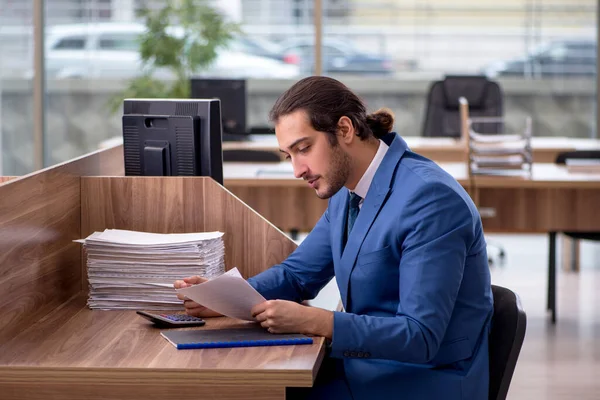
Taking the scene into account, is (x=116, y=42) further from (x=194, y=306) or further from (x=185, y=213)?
(x=194, y=306)

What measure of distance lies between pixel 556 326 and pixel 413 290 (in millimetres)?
3295

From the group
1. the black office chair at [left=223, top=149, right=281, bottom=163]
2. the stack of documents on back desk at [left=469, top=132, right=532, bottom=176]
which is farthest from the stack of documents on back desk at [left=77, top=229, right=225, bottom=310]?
the black office chair at [left=223, top=149, right=281, bottom=163]

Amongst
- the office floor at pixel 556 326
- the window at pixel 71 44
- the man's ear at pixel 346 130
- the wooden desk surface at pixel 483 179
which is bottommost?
the office floor at pixel 556 326

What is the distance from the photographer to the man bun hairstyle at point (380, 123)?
2.29 meters

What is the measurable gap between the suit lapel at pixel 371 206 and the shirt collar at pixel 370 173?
26 mm

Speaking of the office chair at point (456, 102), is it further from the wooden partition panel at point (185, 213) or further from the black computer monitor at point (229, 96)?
the wooden partition panel at point (185, 213)

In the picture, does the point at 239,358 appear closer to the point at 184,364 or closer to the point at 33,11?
the point at 184,364

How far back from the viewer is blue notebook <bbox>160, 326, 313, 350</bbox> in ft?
6.82

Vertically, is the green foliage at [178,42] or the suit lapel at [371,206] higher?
the green foliage at [178,42]

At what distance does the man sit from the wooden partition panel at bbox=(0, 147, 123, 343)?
564mm

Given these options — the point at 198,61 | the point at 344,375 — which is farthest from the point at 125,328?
the point at 198,61

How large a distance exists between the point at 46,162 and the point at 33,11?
4.14ft

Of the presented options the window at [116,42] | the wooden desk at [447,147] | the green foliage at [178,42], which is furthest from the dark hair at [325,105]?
the window at [116,42]

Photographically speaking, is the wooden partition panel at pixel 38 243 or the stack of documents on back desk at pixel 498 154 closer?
the wooden partition panel at pixel 38 243
